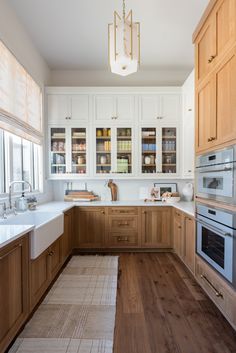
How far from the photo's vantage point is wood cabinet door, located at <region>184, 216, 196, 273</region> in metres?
2.68

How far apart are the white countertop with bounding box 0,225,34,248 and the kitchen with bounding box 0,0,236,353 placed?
19 mm

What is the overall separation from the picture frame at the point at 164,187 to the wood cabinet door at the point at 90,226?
3.77 ft

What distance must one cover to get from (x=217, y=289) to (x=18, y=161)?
2.71 metres

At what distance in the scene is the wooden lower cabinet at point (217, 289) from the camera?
180cm

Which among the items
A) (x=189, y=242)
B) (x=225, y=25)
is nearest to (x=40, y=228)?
(x=189, y=242)

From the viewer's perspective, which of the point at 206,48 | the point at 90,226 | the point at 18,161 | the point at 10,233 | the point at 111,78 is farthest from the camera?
the point at 111,78

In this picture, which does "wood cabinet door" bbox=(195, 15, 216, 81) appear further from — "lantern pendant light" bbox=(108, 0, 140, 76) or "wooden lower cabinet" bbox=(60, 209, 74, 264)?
"wooden lower cabinet" bbox=(60, 209, 74, 264)

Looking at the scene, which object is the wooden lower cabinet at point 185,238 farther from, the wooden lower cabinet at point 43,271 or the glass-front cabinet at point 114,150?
the wooden lower cabinet at point 43,271

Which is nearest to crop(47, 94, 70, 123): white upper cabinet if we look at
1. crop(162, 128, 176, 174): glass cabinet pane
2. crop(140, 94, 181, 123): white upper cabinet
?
crop(140, 94, 181, 123): white upper cabinet

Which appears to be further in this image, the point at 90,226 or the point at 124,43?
the point at 90,226

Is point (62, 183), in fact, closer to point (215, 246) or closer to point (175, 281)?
point (175, 281)

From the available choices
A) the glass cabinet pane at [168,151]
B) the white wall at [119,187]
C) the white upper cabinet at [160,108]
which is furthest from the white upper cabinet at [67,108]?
the glass cabinet pane at [168,151]

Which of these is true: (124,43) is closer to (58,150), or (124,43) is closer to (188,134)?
(188,134)

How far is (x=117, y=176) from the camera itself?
394 centimetres
